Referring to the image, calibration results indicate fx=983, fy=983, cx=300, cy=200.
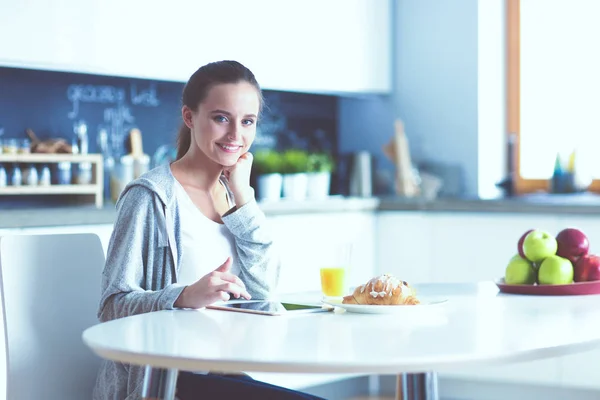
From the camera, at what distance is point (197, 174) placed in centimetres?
216

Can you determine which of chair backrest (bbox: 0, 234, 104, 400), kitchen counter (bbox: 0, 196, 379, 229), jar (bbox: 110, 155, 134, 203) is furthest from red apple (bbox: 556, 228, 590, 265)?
jar (bbox: 110, 155, 134, 203)

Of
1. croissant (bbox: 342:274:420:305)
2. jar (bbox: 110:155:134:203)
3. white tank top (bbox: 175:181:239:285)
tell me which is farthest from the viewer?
jar (bbox: 110:155:134:203)

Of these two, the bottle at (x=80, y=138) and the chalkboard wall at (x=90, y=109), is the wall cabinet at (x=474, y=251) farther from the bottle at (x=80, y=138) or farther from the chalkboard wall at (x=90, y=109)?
the bottle at (x=80, y=138)

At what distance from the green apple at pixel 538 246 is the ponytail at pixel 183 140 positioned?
80 cm

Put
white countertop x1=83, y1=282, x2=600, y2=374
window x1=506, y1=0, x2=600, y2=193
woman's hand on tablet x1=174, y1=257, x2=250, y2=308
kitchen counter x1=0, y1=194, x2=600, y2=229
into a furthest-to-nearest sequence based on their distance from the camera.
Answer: window x1=506, y1=0, x2=600, y2=193
kitchen counter x1=0, y1=194, x2=600, y2=229
woman's hand on tablet x1=174, y1=257, x2=250, y2=308
white countertop x1=83, y1=282, x2=600, y2=374

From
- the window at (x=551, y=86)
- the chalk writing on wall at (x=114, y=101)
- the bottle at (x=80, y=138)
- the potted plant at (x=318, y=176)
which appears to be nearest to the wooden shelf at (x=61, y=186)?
the bottle at (x=80, y=138)

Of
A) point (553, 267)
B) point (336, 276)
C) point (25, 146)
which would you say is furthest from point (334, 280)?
point (25, 146)

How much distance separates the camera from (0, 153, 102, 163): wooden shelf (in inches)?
131

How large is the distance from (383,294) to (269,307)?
0.22m

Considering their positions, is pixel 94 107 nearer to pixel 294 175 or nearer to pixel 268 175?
pixel 268 175

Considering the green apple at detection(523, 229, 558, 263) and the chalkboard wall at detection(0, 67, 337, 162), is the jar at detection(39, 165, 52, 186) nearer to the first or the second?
the chalkboard wall at detection(0, 67, 337, 162)

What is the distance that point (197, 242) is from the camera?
6.77 ft

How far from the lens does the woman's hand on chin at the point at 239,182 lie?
7.02 ft

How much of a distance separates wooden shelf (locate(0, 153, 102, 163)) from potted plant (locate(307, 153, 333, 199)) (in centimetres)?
121
